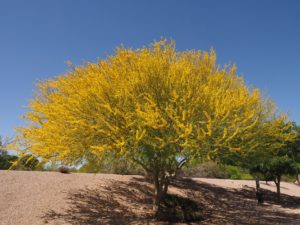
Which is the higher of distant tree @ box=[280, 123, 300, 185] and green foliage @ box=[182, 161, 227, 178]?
distant tree @ box=[280, 123, 300, 185]

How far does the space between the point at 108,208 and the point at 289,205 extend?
43.4ft

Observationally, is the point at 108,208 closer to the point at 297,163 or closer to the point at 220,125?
the point at 220,125

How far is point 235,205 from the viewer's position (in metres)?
18.7

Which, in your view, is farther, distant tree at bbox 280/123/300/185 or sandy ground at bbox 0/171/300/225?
distant tree at bbox 280/123/300/185

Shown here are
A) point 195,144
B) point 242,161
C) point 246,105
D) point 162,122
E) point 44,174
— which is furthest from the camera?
point 44,174

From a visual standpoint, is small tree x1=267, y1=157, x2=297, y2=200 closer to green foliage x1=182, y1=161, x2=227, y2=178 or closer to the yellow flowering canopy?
the yellow flowering canopy

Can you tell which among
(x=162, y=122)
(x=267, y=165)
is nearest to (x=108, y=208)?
(x=162, y=122)

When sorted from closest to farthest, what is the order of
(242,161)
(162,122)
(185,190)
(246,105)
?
(162,122) < (246,105) < (242,161) < (185,190)

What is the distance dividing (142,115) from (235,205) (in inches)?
468

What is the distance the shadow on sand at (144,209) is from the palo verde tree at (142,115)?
237cm

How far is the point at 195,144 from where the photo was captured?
9781 mm

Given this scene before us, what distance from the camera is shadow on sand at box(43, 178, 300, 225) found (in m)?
12.4

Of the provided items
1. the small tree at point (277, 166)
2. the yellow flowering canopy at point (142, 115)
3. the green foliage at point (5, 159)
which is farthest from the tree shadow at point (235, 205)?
the green foliage at point (5, 159)

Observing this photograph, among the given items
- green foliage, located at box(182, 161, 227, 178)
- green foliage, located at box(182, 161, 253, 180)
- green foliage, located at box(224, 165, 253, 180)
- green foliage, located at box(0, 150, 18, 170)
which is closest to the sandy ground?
green foliage, located at box(182, 161, 253, 180)
